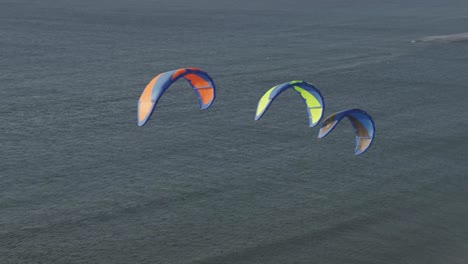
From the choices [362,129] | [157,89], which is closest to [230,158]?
[362,129]

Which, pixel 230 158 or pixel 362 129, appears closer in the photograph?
pixel 362 129

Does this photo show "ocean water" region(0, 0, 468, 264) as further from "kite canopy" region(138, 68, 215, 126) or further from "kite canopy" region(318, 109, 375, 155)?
"kite canopy" region(138, 68, 215, 126)

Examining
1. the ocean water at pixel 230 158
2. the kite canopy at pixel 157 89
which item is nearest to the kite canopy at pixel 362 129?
the ocean water at pixel 230 158

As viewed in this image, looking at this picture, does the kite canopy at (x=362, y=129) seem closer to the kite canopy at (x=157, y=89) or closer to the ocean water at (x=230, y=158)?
the ocean water at (x=230, y=158)

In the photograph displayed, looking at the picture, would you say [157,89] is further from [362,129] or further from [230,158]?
[230,158]

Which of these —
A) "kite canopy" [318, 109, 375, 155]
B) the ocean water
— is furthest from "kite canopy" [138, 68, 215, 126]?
the ocean water

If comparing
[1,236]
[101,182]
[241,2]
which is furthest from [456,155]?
[241,2]

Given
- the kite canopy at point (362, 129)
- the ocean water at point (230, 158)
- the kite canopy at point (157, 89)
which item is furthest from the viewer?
the ocean water at point (230, 158)

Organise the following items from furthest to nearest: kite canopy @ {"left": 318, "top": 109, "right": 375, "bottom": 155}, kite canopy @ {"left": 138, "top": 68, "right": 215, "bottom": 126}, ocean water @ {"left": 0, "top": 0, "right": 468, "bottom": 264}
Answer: ocean water @ {"left": 0, "top": 0, "right": 468, "bottom": 264} < kite canopy @ {"left": 318, "top": 109, "right": 375, "bottom": 155} < kite canopy @ {"left": 138, "top": 68, "right": 215, "bottom": 126}

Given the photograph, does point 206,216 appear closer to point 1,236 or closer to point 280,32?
point 1,236

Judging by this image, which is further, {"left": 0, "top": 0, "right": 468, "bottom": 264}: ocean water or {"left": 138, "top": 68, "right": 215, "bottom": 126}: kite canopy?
{"left": 0, "top": 0, "right": 468, "bottom": 264}: ocean water
